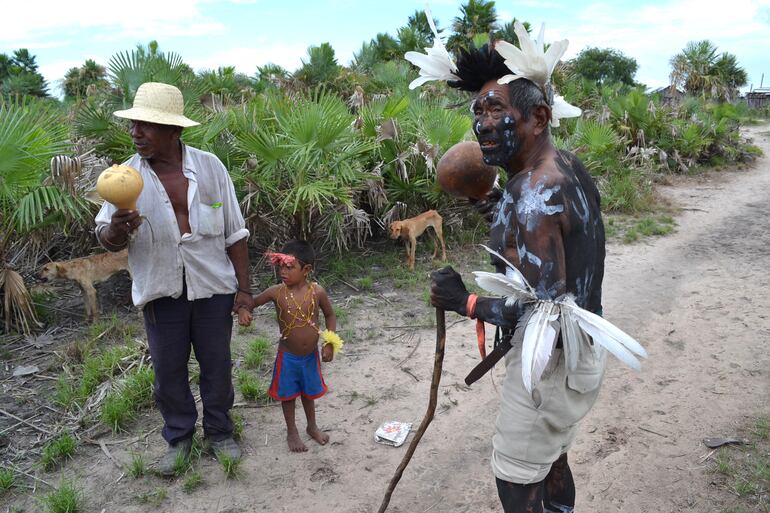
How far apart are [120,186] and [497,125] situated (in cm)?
165

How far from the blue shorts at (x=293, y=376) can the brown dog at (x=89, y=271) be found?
9.08ft

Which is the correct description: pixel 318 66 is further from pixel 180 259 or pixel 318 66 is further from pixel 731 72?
pixel 731 72

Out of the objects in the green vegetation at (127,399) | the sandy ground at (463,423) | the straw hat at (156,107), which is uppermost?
the straw hat at (156,107)

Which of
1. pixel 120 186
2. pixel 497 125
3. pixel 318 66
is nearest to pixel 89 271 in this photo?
pixel 120 186

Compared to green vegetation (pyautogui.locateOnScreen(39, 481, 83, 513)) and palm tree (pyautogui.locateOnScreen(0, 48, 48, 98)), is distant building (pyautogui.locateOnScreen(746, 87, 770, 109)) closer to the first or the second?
palm tree (pyautogui.locateOnScreen(0, 48, 48, 98))

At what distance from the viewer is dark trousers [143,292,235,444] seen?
3139mm

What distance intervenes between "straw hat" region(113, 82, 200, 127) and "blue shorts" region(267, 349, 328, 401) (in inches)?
54.3

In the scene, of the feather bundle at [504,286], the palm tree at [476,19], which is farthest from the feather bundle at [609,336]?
the palm tree at [476,19]

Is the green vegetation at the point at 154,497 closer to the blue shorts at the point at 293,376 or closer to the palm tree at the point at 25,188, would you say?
the blue shorts at the point at 293,376

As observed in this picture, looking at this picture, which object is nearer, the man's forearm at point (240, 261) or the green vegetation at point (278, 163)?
the man's forearm at point (240, 261)

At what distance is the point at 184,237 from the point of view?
9.89 ft

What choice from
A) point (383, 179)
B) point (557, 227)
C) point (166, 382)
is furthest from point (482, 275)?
point (383, 179)

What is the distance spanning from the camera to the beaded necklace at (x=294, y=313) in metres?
3.26

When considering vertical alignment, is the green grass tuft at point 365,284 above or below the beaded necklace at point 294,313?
below
